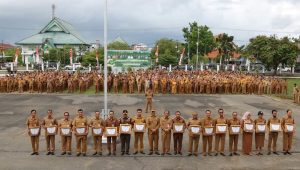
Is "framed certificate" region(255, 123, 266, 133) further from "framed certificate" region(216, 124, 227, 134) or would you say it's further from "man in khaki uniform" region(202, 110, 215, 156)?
"man in khaki uniform" region(202, 110, 215, 156)

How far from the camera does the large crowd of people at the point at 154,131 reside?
14141 mm

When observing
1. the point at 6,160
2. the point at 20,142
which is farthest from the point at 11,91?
the point at 6,160

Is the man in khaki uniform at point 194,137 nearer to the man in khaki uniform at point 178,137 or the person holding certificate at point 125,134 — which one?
the man in khaki uniform at point 178,137

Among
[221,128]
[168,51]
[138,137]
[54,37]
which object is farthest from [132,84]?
[54,37]

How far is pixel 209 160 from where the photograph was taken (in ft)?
45.4

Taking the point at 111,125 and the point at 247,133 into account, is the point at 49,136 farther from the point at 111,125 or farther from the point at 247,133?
the point at 247,133

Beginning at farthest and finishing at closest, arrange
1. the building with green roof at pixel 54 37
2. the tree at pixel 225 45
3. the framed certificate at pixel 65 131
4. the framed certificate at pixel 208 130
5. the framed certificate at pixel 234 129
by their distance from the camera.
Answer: the building with green roof at pixel 54 37 → the tree at pixel 225 45 → the framed certificate at pixel 234 129 → the framed certificate at pixel 208 130 → the framed certificate at pixel 65 131

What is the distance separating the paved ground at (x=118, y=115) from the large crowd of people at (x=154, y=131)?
1.56 ft

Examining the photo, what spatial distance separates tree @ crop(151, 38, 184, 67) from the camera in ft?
280

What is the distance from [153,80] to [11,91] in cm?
1177

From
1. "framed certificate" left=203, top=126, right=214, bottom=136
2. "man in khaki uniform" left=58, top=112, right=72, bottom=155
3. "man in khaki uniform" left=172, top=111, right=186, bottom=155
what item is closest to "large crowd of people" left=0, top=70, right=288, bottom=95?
"man in khaki uniform" left=172, top=111, right=186, bottom=155

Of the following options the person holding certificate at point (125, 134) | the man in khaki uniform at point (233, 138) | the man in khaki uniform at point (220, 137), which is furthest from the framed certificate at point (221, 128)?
the person holding certificate at point (125, 134)

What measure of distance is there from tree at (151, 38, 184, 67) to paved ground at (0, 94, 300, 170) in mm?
51216

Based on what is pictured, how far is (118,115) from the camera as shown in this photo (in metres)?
23.2
